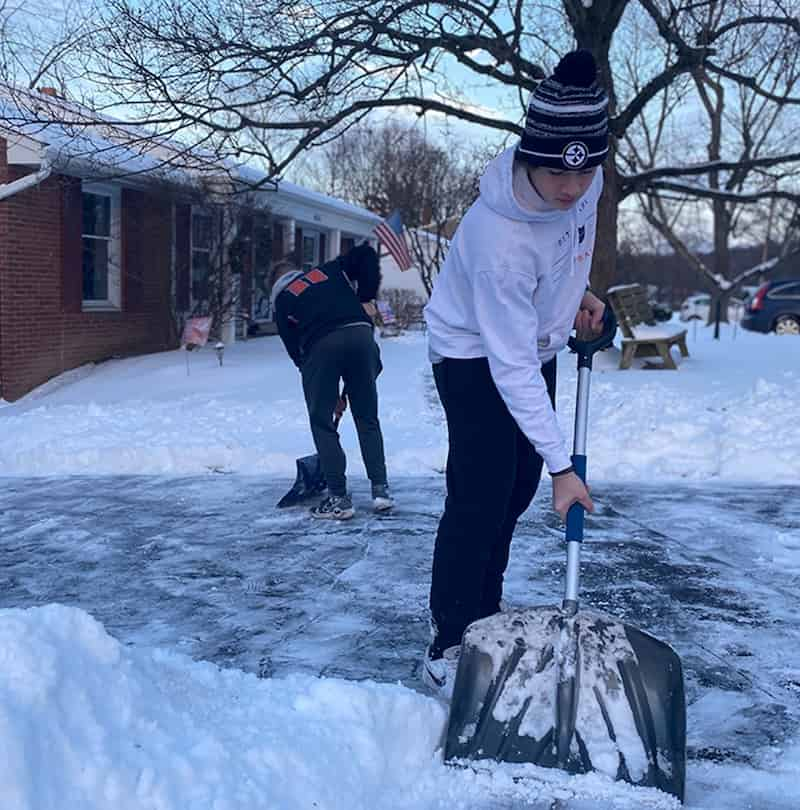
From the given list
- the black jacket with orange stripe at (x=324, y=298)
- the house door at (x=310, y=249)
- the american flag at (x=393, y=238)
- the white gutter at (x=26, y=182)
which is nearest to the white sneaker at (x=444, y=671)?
the black jacket with orange stripe at (x=324, y=298)

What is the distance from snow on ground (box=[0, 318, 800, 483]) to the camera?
23.2ft

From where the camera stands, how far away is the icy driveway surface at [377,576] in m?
3.42

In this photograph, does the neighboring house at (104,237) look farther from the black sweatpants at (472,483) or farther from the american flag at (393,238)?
the black sweatpants at (472,483)

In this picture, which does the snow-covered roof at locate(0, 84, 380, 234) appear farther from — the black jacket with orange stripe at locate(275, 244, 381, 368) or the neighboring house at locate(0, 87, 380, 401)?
the black jacket with orange stripe at locate(275, 244, 381, 368)

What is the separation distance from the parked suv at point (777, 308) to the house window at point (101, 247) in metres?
16.0

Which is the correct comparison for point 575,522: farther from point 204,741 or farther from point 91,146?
point 91,146

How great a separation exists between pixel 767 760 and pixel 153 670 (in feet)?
5.83

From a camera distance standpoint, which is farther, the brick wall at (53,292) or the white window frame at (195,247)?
the white window frame at (195,247)

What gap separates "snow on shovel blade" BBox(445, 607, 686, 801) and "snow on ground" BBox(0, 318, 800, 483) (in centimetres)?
430

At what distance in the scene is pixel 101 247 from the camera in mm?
13422

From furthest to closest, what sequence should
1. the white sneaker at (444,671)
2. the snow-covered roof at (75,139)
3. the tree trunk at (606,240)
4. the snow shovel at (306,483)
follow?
the tree trunk at (606,240)
the snow-covered roof at (75,139)
the snow shovel at (306,483)
the white sneaker at (444,671)

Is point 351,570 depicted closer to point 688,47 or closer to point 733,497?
point 733,497

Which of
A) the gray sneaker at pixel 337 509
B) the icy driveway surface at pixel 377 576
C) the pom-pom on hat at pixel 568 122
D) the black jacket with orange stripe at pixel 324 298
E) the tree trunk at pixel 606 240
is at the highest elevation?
the tree trunk at pixel 606 240

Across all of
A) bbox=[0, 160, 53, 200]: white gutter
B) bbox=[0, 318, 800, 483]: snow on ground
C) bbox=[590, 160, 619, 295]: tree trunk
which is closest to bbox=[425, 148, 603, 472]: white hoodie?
bbox=[0, 318, 800, 483]: snow on ground
